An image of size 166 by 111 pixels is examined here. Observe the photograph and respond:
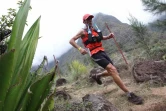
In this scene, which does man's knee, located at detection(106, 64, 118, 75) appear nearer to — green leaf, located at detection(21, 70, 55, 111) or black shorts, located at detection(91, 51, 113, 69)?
black shorts, located at detection(91, 51, 113, 69)

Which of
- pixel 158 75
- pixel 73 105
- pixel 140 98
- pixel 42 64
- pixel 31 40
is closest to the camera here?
pixel 31 40

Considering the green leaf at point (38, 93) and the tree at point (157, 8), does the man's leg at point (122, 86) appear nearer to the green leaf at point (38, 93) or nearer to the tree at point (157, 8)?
the green leaf at point (38, 93)

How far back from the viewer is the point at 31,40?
3.50ft

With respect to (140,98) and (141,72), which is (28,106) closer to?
(140,98)

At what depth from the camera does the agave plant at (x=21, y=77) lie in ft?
2.79

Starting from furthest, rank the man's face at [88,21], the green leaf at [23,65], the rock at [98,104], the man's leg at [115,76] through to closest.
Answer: the man's face at [88,21] → the man's leg at [115,76] → the rock at [98,104] → the green leaf at [23,65]

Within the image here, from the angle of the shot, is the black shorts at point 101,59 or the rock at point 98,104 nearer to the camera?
the rock at point 98,104

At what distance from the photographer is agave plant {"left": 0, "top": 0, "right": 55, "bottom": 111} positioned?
2.79 feet

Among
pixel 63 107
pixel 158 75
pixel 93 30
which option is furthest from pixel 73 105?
pixel 158 75

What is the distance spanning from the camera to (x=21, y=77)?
3.16 feet

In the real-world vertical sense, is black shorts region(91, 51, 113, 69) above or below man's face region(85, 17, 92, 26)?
below

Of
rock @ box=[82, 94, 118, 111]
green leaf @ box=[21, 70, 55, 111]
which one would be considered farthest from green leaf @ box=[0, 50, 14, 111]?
rock @ box=[82, 94, 118, 111]

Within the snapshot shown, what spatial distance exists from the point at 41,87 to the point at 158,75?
17.3ft

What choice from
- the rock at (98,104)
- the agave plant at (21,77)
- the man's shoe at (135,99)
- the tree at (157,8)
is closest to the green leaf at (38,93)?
the agave plant at (21,77)
